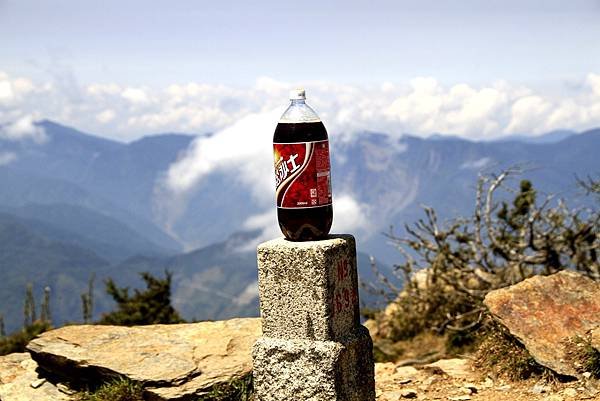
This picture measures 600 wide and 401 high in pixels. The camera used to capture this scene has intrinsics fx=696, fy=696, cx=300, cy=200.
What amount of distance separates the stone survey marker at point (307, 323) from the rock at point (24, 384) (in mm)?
3679

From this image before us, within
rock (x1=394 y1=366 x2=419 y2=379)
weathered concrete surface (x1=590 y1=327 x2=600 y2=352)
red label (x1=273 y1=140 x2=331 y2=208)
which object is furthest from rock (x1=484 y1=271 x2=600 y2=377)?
red label (x1=273 y1=140 x2=331 y2=208)

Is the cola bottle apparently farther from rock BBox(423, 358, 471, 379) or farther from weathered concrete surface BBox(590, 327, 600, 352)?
rock BBox(423, 358, 471, 379)

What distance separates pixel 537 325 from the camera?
8641 mm

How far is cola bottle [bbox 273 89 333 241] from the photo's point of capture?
5.81 m

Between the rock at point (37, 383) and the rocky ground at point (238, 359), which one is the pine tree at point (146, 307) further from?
the rock at point (37, 383)

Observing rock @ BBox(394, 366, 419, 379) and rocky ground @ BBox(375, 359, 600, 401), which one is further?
rock @ BBox(394, 366, 419, 379)

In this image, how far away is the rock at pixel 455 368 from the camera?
9.22 m

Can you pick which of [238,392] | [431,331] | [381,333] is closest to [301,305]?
[238,392]

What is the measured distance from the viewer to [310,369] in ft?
19.5

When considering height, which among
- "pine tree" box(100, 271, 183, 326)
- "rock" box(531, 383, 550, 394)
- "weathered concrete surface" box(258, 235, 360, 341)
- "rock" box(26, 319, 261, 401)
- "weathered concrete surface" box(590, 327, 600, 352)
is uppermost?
"weathered concrete surface" box(258, 235, 360, 341)

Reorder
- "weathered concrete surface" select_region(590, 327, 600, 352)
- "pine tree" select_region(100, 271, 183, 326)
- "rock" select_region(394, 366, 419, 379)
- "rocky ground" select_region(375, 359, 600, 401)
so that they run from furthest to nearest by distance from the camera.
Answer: "pine tree" select_region(100, 271, 183, 326) → "rock" select_region(394, 366, 419, 379) → "weathered concrete surface" select_region(590, 327, 600, 352) → "rocky ground" select_region(375, 359, 600, 401)

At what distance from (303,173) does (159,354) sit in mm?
4078

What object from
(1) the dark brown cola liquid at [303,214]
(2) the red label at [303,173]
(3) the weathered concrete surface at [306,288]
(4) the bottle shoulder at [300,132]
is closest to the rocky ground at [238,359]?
(3) the weathered concrete surface at [306,288]

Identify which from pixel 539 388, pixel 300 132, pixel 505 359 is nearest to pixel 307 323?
pixel 300 132
